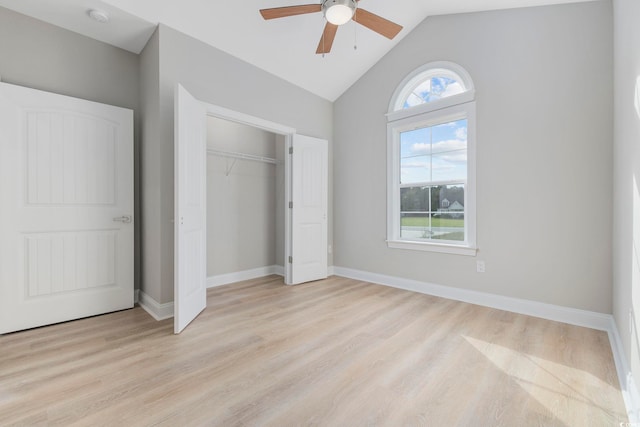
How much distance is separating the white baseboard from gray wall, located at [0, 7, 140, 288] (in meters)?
3.25

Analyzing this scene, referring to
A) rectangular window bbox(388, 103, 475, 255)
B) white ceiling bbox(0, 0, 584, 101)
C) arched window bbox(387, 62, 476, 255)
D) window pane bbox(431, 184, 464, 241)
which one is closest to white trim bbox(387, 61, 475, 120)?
arched window bbox(387, 62, 476, 255)

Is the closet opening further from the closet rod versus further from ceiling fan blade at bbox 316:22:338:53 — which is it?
ceiling fan blade at bbox 316:22:338:53

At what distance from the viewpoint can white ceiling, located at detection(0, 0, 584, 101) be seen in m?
2.53

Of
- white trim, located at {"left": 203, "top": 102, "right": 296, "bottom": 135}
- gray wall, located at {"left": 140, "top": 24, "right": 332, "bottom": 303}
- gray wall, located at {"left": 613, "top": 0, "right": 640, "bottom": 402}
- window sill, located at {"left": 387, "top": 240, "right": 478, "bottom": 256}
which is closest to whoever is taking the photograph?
gray wall, located at {"left": 613, "top": 0, "right": 640, "bottom": 402}

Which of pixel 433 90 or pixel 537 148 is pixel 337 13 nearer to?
pixel 433 90

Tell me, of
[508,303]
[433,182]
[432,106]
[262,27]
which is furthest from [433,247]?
[262,27]

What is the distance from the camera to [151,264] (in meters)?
2.92

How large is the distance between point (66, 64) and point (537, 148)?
467cm

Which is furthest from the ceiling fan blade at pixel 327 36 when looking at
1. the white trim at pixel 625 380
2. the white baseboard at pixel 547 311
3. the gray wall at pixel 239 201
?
the white trim at pixel 625 380

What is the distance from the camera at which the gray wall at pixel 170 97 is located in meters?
2.76

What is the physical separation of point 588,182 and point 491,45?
5.60 feet

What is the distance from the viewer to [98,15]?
2512mm

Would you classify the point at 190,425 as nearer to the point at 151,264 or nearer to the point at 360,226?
the point at 151,264

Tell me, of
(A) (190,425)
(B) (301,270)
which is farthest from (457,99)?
(A) (190,425)
